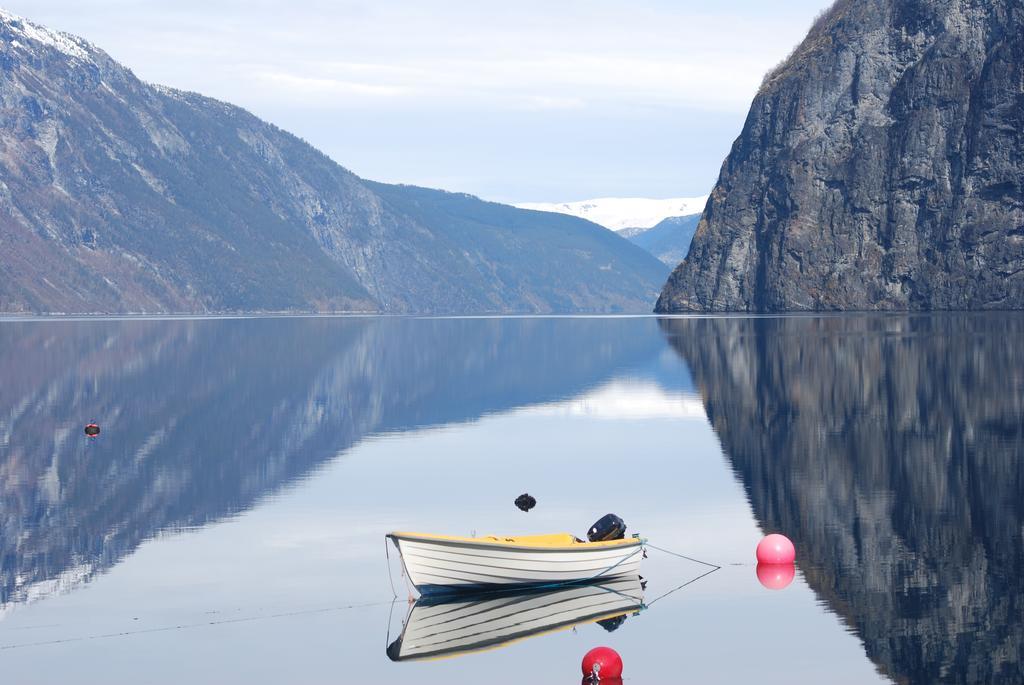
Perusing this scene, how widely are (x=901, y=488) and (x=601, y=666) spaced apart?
22.9 meters

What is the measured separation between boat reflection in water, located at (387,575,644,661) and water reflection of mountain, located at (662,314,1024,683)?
15.0ft

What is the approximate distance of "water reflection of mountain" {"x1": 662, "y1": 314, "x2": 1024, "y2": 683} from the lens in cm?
2897

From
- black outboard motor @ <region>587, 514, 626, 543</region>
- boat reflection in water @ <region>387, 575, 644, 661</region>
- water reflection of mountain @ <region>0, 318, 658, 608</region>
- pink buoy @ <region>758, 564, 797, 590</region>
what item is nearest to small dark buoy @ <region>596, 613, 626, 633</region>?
boat reflection in water @ <region>387, 575, 644, 661</region>

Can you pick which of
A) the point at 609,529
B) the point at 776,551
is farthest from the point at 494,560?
the point at 776,551

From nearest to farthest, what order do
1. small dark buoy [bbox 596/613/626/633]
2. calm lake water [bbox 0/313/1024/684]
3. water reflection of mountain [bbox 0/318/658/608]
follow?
calm lake water [bbox 0/313/1024/684] → small dark buoy [bbox 596/613/626/633] → water reflection of mountain [bbox 0/318/658/608]

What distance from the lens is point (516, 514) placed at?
44.5 m

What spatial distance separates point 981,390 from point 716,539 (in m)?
42.9

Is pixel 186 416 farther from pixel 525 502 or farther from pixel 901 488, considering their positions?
pixel 901 488

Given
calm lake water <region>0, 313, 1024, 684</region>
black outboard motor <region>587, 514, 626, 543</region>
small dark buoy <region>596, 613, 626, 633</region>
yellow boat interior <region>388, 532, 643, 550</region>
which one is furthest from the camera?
black outboard motor <region>587, 514, 626, 543</region>

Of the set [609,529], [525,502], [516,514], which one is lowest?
[516,514]

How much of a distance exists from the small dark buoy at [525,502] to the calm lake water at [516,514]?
522 millimetres

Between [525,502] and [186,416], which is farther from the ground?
[525,502]

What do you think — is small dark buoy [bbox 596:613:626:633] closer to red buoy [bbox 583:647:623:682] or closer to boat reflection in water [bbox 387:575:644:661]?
boat reflection in water [bbox 387:575:644:661]

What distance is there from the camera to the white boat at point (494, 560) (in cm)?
3134
